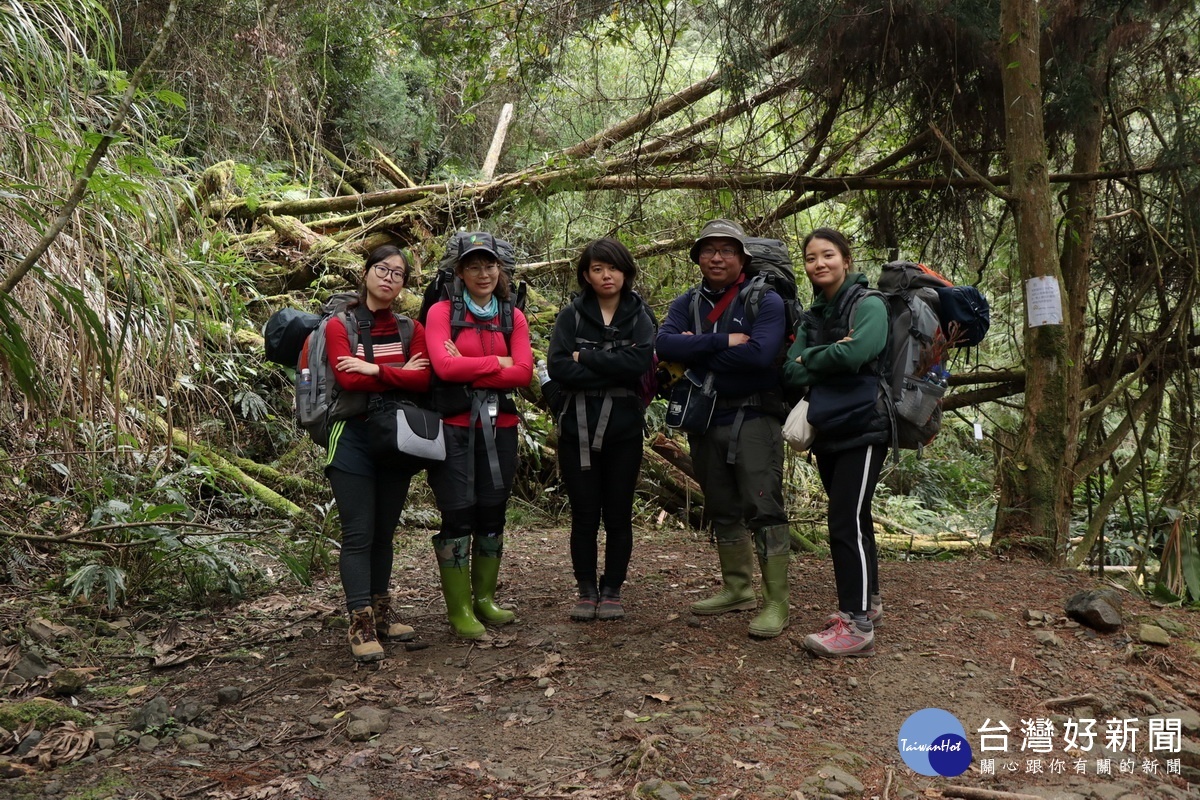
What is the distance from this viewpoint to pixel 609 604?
15.7ft

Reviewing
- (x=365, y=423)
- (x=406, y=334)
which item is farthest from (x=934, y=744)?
(x=406, y=334)

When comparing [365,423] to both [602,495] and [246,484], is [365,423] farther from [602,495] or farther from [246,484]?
[246,484]

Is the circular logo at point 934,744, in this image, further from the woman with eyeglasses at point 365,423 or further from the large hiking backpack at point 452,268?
the large hiking backpack at point 452,268

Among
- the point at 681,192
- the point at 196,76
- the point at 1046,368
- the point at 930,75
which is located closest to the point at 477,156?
the point at 196,76

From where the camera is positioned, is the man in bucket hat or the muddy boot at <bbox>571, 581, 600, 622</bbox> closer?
the man in bucket hat

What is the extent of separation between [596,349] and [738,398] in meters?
0.75

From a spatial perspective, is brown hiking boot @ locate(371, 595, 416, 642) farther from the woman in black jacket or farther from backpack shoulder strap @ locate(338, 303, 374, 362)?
backpack shoulder strap @ locate(338, 303, 374, 362)

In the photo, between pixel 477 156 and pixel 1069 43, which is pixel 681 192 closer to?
pixel 1069 43

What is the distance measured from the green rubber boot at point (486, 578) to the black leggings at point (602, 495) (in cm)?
42

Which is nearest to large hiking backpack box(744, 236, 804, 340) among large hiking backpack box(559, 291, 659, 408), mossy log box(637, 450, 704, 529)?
large hiking backpack box(559, 291, 659, 408)

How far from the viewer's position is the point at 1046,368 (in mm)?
5836

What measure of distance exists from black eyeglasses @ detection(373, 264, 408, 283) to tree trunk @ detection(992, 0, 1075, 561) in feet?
12.9

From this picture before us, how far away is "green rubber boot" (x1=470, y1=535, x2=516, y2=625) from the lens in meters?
4.62

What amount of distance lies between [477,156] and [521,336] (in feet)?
31.3
